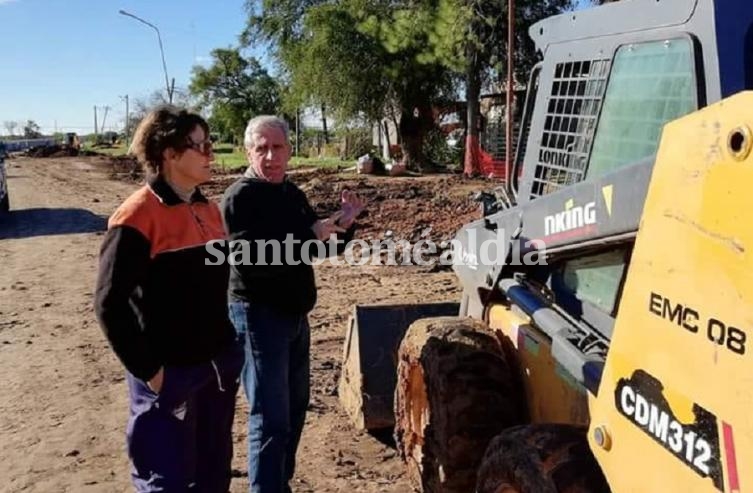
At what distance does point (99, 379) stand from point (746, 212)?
18.1 ft

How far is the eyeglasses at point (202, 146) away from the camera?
2.96 metres

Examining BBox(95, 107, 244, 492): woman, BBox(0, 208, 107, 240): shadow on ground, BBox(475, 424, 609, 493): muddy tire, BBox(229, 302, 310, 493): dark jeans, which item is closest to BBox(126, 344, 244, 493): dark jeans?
BBox(95, 107, 244, 492): woman

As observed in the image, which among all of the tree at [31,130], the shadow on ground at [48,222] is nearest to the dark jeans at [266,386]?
the shadow on ground at [48,222]

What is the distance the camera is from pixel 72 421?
5371 mm

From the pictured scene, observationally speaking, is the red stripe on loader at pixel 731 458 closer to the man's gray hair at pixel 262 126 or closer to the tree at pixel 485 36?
the man's gray hair at pixel 262 126

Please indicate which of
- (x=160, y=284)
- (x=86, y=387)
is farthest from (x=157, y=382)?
(x=86, y=387)

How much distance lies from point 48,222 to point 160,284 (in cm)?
1462

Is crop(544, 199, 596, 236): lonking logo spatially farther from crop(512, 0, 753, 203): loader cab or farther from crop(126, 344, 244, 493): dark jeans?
crop(126, 344, 244, 493): dark jeans

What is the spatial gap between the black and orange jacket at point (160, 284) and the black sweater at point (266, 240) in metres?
0.32

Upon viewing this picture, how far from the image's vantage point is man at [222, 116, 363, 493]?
3.48 metres

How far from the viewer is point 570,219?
9.16 feet

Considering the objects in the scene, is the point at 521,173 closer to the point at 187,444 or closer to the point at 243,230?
the point at 243,230

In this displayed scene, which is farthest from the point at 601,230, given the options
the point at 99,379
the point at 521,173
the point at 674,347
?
the point at 99,379

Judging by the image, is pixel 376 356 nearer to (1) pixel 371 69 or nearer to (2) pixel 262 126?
(2) pixel 262 126
